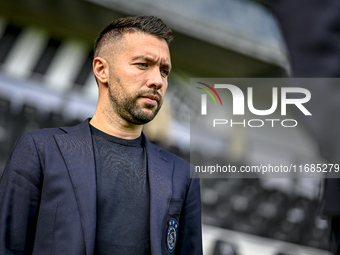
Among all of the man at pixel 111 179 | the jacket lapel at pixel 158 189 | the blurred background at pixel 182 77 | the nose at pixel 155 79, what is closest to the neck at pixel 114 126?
the man at pixel 111 179

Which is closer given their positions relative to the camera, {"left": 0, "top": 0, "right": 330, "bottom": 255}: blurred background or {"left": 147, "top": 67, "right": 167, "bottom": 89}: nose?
{"left": 147, "top": 67, "right": 167, "bottom": 89}: nose

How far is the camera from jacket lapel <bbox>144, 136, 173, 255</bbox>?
5.43 ft

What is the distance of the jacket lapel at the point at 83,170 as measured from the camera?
5.03 feet

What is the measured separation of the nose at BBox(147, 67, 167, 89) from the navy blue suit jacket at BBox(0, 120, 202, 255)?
1.35ft

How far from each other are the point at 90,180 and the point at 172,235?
1.62 feet

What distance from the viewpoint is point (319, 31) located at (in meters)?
0.59

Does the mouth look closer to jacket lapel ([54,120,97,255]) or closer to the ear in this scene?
the ear

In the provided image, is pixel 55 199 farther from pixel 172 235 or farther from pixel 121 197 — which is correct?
pixel 172 235

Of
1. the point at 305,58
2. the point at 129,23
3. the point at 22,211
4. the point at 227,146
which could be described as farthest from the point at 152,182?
the point at 227,146

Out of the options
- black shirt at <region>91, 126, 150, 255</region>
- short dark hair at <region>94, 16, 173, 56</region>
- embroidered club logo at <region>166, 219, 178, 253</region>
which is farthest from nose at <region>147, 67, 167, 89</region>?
embroidered club logo at <region>166, 219, 178, 253</region>

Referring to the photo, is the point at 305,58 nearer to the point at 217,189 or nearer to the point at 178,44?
the point at 217,189

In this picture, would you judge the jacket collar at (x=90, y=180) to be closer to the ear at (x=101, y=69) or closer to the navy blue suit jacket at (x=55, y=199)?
the navy blue suit jacket at (x=55, y=199)

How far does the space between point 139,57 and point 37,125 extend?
6465 mm

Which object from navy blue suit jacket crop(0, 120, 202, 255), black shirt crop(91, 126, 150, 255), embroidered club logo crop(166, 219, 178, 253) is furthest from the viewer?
embroidered club logo crop(166, 219, 178, 253)
